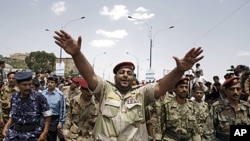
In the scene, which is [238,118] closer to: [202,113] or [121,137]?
[202,113]

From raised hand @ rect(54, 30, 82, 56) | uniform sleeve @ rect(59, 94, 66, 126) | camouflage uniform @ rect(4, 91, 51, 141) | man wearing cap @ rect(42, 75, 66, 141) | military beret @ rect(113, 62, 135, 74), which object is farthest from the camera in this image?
man wearing cap @ rect(42, 75, 66, 141)

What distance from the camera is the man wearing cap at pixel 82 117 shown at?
5055mm

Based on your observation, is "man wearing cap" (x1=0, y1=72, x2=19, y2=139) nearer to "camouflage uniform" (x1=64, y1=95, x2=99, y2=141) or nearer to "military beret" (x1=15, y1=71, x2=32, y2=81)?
"camouflage uniform" (x1=64, y1=95, x2=99, y2=141)

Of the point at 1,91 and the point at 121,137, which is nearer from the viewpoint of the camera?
the point at 121,137

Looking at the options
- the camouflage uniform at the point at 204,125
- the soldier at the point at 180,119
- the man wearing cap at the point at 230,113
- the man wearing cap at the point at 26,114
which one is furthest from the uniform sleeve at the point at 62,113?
the man wearing cap at the point at 230,113

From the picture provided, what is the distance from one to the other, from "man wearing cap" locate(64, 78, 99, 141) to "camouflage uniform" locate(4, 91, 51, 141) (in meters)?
0.78

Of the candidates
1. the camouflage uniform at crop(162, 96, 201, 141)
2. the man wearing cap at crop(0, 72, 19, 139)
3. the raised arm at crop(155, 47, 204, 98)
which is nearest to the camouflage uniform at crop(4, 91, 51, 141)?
the camouflage uniform at crop(162, 96, 201, 141)

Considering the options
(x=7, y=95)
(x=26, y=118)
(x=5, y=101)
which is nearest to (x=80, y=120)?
(x=26, y=118)

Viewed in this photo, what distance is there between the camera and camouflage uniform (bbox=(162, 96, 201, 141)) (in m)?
4.71

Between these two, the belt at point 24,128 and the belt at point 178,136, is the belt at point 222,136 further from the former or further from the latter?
the belt at point 24,128

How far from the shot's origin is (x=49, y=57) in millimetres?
73688

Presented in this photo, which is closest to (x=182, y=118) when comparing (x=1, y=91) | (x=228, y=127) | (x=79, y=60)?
(x=228, y=127)

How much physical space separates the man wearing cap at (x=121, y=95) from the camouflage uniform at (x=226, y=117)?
76.1 inches

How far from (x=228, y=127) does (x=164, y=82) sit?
6.66ft
